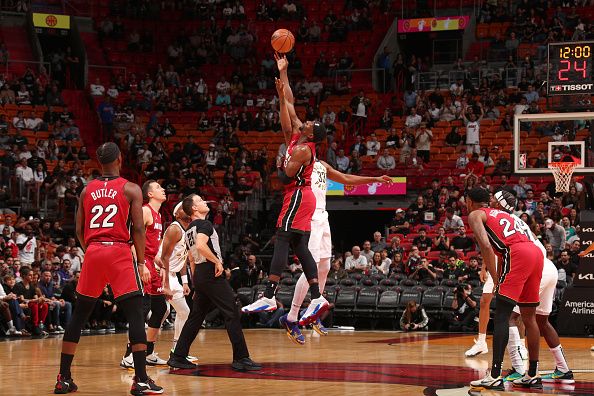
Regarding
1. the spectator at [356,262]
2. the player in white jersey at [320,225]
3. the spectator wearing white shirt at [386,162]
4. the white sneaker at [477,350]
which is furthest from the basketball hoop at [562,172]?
the spectator wearing white shirt at [386,162]

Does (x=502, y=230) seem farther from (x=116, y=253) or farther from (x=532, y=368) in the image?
(x=116, y=253)

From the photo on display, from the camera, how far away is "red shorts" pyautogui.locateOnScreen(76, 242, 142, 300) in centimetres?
995

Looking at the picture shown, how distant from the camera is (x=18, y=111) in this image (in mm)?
29312

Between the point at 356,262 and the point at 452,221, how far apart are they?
2.53 metres

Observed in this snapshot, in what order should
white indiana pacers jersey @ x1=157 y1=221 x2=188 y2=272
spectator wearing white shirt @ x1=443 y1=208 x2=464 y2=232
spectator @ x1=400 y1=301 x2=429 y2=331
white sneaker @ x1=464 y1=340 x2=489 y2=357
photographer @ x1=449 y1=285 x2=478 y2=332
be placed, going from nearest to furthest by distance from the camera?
white indiana pacers jersey @ x1=157 y1=221 x2=188 y2=272 → white sneaker @ x1=464 y1=340 x2=489 y2=357 → photographer @ x1=449 y1=285 x2=478 y2=332 → spectator @ x1=400 y1=301 x2=429 y2=331 → spectator wearing white shirt @ x1=443 y1=208 x2=464 y2=232

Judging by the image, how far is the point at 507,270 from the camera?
10758 mm

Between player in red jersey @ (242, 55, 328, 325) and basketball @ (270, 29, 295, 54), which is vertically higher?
basketball @ (270, 29, 295, 54)

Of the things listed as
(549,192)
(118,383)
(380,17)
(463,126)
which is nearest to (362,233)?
(463,126)

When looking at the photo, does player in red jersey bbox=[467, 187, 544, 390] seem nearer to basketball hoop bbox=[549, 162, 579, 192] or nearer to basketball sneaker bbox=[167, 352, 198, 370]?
basketball sneaker bbox=[167, 352, 198, 370]

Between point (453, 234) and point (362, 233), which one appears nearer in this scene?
point (453, 234)

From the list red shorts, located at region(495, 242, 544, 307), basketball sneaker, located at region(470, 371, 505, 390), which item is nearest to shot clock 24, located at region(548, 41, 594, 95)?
red shorts, located at region(495, 242, 544, 307)

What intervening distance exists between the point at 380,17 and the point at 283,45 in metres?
22.4

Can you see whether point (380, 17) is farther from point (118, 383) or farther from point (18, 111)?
point (118, 383)

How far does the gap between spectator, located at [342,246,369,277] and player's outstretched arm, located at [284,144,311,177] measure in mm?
11473
